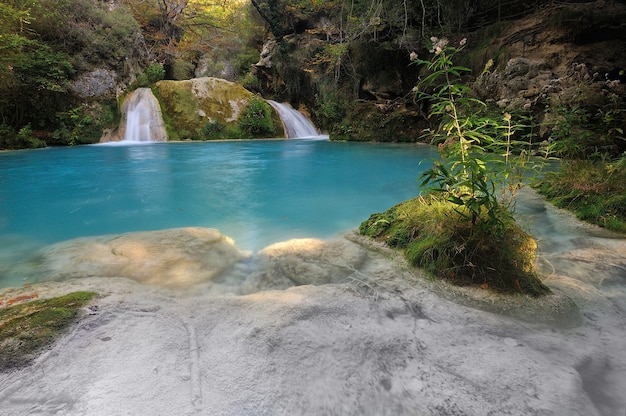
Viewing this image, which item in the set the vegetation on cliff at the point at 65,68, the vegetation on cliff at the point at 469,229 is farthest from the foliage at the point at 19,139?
the vegetation on cliff at the point at 469,229

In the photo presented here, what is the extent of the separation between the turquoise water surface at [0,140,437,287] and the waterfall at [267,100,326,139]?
Answer: 7577 millimetres

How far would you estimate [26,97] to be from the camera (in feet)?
43.2

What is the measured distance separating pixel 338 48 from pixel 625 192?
11892 mm

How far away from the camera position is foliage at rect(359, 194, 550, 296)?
85.3 inches

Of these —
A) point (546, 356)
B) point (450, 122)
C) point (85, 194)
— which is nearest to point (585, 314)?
point (546, 356)

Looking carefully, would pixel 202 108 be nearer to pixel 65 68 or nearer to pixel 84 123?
pixel 84 123

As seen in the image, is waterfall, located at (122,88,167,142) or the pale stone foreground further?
waterfall, located at (122,88,167,142)

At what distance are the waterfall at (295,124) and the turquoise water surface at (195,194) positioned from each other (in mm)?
7577

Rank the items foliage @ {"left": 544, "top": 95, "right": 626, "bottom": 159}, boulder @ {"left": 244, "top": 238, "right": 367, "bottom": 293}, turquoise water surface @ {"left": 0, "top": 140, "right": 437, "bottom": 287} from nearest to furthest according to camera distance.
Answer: boulder @ {"left": 244, "top": 238, "right": 367, "bottom": 293} → turquoise water surface @ {"left": 0, "top": 140, "right": 437, "bottom": 287} → foliage @ {"left": 544, "top": 95, "right": 626, "bottom": 159}

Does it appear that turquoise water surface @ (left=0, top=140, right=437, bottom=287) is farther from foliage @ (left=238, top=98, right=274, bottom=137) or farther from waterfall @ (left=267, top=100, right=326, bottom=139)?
waterfall @ (left=267, top=100, right=326, bottom=139)

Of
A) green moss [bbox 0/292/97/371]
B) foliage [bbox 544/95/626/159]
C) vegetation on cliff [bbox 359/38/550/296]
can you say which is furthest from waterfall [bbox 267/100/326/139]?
green moss [bbox 0/292/97/371]

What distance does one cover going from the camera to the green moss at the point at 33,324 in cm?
154

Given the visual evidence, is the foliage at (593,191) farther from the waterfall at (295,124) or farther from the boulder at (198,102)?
the boulder at (198,102)

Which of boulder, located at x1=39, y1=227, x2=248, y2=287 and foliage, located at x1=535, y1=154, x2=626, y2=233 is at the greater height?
foliage, located at x1=535, y1=154, x2=626, y2=233
